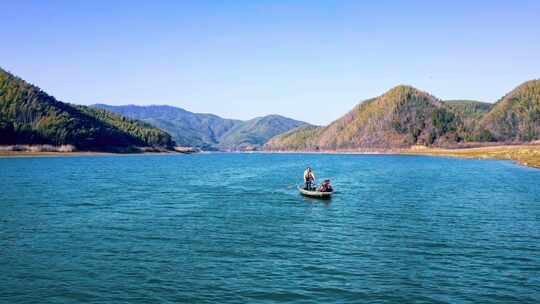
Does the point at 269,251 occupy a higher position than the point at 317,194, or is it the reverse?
the point at 317,194

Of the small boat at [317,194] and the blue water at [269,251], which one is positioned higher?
the small boat at [317,194]

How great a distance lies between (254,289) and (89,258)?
43.7ft

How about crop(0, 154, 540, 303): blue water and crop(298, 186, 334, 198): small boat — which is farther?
crop(298, 186, 334, 198): small boat

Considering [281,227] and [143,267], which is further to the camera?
[281,227]

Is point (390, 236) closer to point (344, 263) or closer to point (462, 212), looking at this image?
point (344, 263)

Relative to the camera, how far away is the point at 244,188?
9256 cm

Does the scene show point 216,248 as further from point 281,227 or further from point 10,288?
point 10,288

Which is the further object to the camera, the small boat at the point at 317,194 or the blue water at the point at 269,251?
the small boat at the point at 317,194

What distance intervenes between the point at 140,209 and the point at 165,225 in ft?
42.1

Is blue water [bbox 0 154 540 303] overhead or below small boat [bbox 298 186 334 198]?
below

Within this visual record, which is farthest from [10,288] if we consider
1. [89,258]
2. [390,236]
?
[390,236]

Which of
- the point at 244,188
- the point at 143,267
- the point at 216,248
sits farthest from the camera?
Result: the point at 244,188

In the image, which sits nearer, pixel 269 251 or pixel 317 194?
pixel 269 251

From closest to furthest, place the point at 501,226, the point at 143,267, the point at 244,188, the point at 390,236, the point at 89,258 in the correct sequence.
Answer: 1. the point at 143,267
2. the point at 89,258
3. the point at 390,236
4. the point at 501,226
5. the point at 244,188
